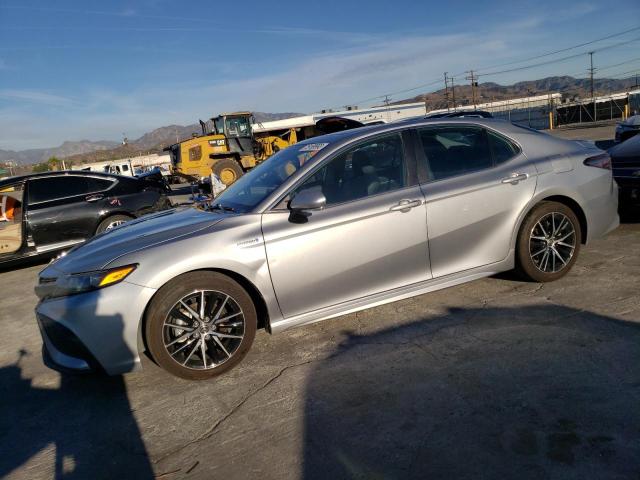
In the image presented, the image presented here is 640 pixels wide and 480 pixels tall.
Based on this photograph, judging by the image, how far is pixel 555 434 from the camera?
89.0 inches

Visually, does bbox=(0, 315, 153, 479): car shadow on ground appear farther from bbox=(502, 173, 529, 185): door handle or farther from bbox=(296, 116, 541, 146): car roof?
bbox=(502, 173, 529, 185): door handle

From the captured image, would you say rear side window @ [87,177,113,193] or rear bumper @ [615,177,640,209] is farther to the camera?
rear side window @ [87,177,113,193]

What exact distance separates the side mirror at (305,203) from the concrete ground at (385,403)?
3.36 ft

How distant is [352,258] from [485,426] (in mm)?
1462

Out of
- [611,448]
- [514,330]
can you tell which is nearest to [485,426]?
[611,448]

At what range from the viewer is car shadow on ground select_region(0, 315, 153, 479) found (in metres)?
2.49

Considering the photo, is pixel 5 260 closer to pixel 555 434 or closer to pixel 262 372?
pixel 262 372

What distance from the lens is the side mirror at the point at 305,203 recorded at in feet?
10.6

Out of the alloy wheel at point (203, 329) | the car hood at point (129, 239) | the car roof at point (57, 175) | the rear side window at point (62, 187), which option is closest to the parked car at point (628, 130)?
the car hood at point (129, 239)

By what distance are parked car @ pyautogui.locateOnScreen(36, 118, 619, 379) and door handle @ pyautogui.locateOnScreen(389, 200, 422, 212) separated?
0.04 feet

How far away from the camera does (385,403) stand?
8.84 ft

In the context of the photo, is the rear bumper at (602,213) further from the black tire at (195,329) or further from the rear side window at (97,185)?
the rear side window at (97,185)

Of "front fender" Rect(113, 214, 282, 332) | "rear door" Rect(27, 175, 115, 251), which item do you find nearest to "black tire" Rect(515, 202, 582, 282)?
"front fender" Rect(113, 214, 282, 332)

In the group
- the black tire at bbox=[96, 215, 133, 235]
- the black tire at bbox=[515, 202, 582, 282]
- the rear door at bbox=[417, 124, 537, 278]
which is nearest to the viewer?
the rear door at bbox=[417, 124, 537, 278]
